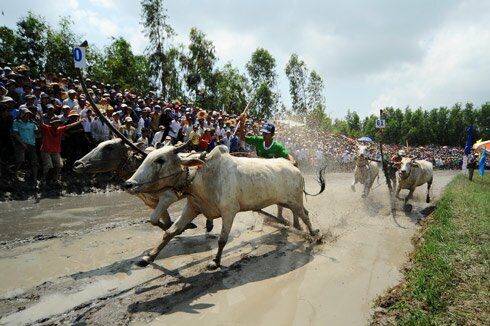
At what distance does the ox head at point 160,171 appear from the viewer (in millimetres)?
4680

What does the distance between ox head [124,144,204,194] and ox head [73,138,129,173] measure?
1841 millimetres

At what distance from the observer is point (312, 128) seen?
25.3 metres

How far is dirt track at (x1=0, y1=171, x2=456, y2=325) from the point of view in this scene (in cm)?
420

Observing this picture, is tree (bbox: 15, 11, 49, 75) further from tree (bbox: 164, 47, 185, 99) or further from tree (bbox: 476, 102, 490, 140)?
tree (bbox: 476, 102, 490, 140)

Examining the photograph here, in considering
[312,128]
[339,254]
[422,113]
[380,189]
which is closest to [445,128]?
[422,113]

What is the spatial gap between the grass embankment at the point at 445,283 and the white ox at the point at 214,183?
101 inches

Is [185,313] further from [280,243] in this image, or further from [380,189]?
Answer: [380,189]

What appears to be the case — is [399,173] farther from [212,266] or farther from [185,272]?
[185,272]

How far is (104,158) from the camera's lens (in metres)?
6.39

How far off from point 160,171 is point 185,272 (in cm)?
174

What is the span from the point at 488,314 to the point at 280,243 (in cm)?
384

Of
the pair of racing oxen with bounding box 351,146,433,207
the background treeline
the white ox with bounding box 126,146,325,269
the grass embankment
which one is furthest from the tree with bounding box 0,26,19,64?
the grass embankment

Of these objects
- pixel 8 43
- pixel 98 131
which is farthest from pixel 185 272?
pixel 8 43

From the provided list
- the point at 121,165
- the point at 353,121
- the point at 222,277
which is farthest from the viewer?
the point at 353,121
